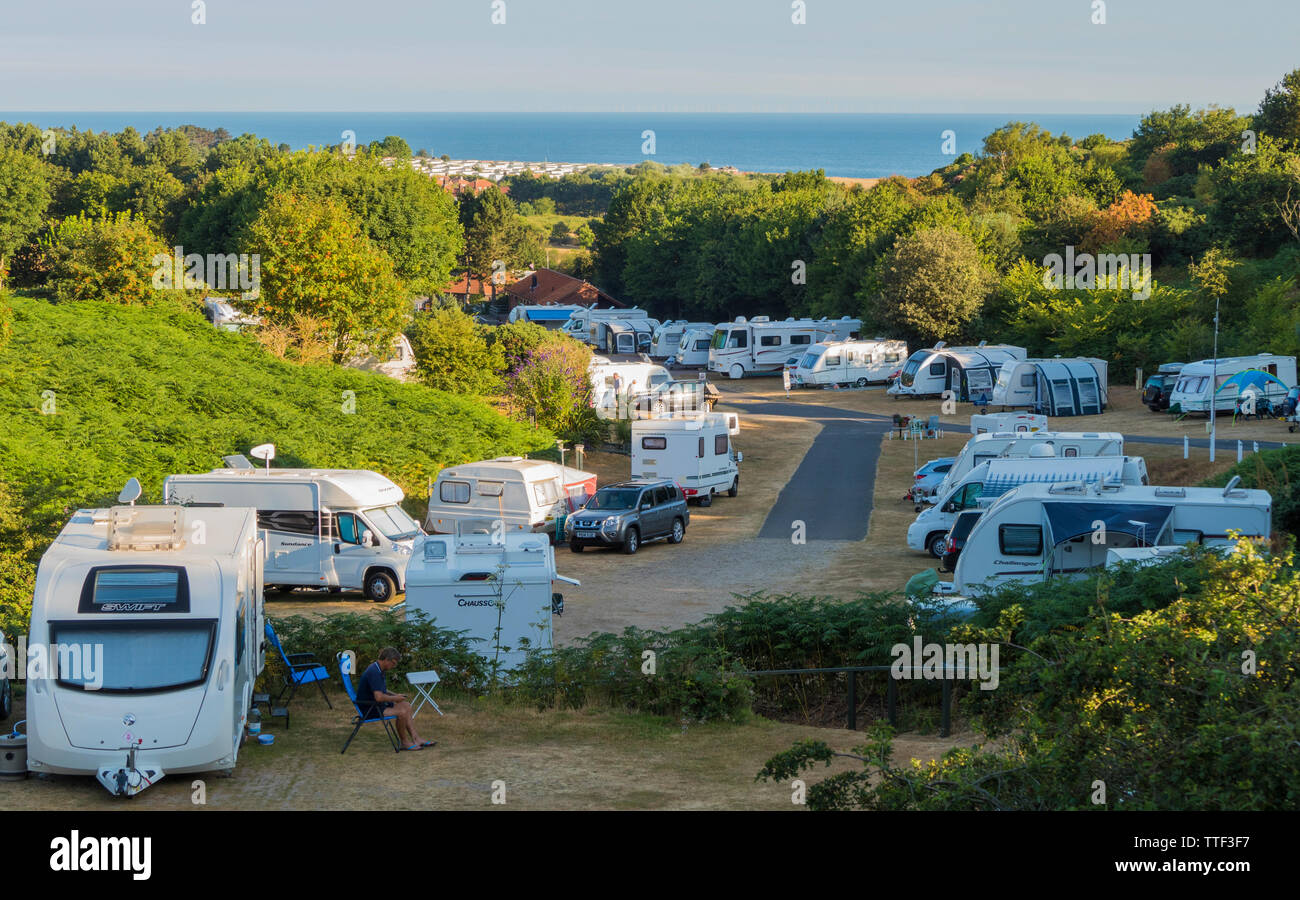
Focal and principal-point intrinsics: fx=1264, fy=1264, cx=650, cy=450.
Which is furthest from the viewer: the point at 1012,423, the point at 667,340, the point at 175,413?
the point at 667,340

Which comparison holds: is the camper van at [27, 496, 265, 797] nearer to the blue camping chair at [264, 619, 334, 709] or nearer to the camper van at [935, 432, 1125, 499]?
the blue camping chair at [264, 619, 334, 709]

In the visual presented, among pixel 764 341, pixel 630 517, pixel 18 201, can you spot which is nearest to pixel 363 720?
pixel 630 517

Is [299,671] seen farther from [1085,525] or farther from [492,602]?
[1085,525]

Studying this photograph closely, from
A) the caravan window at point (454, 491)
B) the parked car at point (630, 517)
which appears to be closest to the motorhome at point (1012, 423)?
the parked car at point (630, 517)

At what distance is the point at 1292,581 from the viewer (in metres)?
7.42

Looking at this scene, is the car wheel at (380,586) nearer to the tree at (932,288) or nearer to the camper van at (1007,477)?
the camper van at (1007,477)

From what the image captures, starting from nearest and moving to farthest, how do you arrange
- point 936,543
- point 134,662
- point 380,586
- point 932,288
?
1. point 134,662
2. point 380,586
3. point 936,543
4. point 932,288

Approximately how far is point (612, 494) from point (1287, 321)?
28.9m

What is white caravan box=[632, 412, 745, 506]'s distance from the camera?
29781 mm

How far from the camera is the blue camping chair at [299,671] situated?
41.9ft

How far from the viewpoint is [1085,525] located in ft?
57.1

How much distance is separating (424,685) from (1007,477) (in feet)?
40.2

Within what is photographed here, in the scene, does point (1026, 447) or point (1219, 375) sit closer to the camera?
point (1026, 447)
